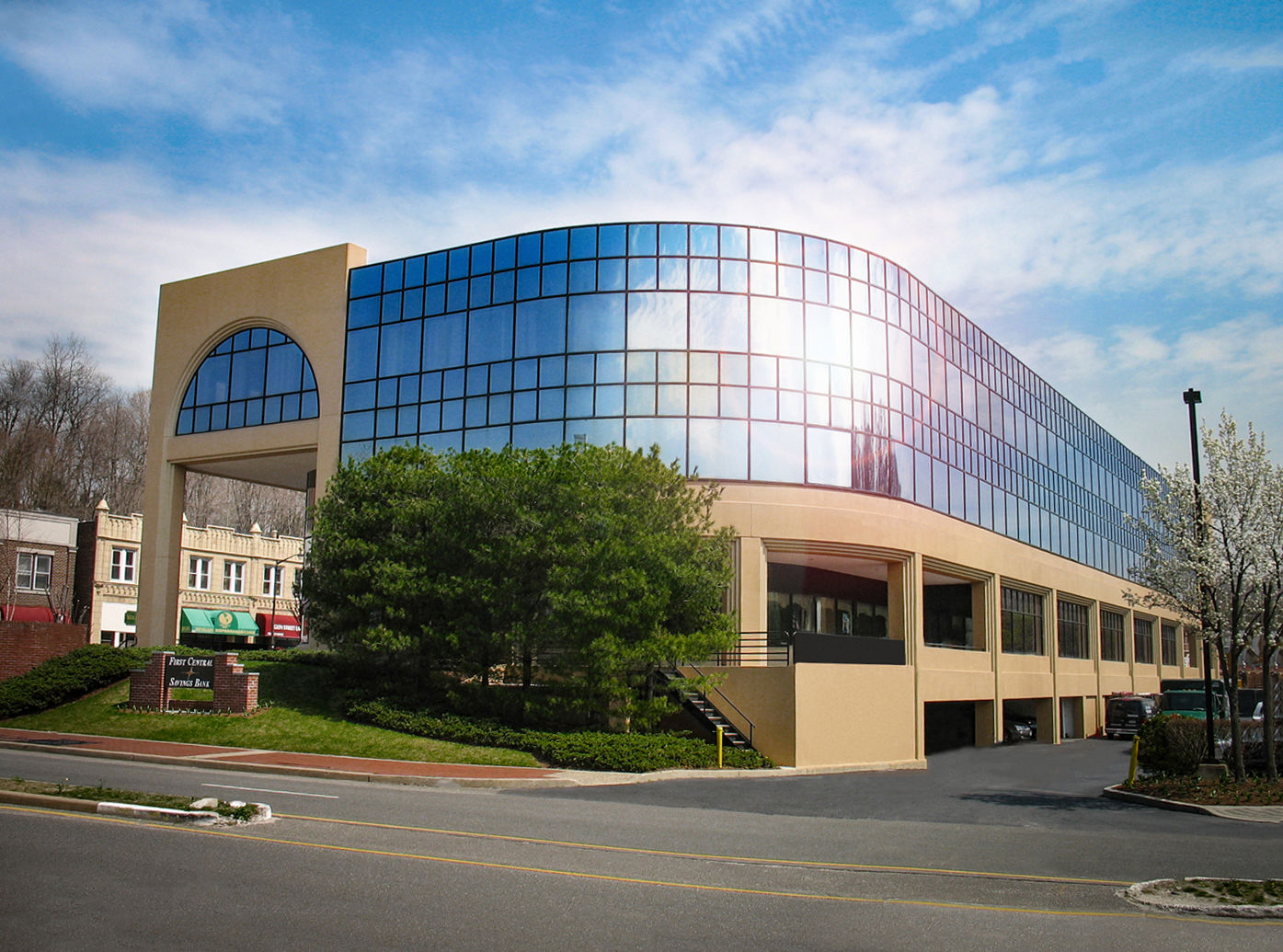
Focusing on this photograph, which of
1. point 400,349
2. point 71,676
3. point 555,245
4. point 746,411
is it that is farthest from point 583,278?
point 71,676

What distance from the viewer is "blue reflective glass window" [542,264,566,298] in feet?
116

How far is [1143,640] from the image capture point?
67250 millimetres

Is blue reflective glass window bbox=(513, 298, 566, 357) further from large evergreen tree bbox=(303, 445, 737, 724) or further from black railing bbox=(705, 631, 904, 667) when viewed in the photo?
black railing bbox=(705, 631, 904, 667)

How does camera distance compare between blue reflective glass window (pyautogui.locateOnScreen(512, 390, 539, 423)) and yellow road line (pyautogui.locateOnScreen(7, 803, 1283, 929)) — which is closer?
yellow road line (pyautogui.locateOnScreen(7, 803, 1283, 929))

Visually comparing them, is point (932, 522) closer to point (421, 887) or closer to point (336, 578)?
point (336, 578)

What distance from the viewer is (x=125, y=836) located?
38.2 ft

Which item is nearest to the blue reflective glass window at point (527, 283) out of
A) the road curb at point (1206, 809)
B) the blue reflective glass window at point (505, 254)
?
the blue reflective glass window at point (505, 254)

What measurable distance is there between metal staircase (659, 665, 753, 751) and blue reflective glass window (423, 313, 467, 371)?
14781 mm

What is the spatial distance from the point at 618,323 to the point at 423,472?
342 inches

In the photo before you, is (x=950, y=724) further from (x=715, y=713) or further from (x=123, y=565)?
(x=123, y=565)

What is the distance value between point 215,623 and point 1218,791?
164 feet

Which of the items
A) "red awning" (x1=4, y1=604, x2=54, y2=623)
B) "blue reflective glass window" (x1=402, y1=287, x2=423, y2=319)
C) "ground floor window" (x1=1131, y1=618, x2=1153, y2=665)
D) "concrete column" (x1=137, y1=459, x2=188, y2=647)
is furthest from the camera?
"ground floor window" (x1=1131, y1=618, x2=1153, y2=665)

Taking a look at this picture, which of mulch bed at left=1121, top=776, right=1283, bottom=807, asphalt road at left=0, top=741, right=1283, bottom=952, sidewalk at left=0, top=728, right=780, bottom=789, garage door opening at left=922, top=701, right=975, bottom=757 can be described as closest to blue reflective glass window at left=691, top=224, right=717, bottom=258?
sidewalk at left=0, top=728, right=780, bottom=789

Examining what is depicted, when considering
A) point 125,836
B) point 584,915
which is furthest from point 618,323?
point 584,915
